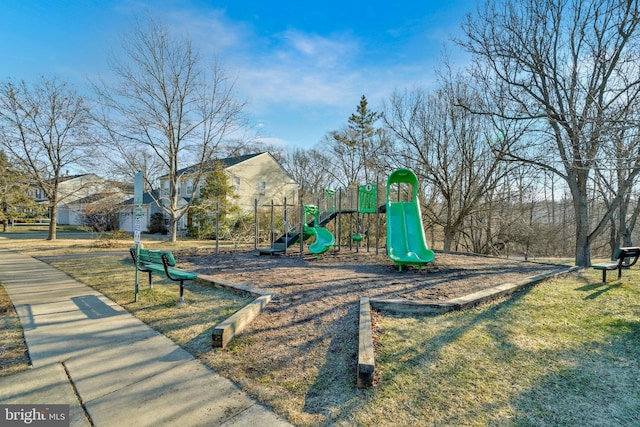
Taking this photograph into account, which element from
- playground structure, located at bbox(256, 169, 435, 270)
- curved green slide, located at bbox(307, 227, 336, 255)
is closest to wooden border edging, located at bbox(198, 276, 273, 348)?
playground structure, located at bbox(256, 169, 435, 270)

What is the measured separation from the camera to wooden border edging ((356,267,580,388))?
2723mm

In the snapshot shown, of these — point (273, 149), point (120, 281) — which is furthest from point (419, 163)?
point (273, 149)

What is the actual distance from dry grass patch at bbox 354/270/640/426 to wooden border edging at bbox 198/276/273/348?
1.76 meters

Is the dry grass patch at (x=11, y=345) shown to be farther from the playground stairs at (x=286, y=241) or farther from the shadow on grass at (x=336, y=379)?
the playground stairs at (x=286, y=241)

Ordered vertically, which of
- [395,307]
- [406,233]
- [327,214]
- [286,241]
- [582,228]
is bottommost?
[395,307]

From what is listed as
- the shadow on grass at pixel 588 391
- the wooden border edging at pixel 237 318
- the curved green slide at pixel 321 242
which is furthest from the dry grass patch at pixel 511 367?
the curved green slide at pixel 321 242

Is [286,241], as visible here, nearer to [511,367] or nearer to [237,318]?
[237,318]

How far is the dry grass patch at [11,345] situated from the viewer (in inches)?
122

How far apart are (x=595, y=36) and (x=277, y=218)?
1996cm

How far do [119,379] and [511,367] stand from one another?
3784 mm

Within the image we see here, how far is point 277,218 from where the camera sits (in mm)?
24422

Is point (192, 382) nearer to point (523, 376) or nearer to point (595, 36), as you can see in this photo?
point (523, 376)

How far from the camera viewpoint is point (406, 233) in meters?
9.89

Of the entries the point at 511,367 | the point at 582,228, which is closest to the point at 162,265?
the point at 511,367
